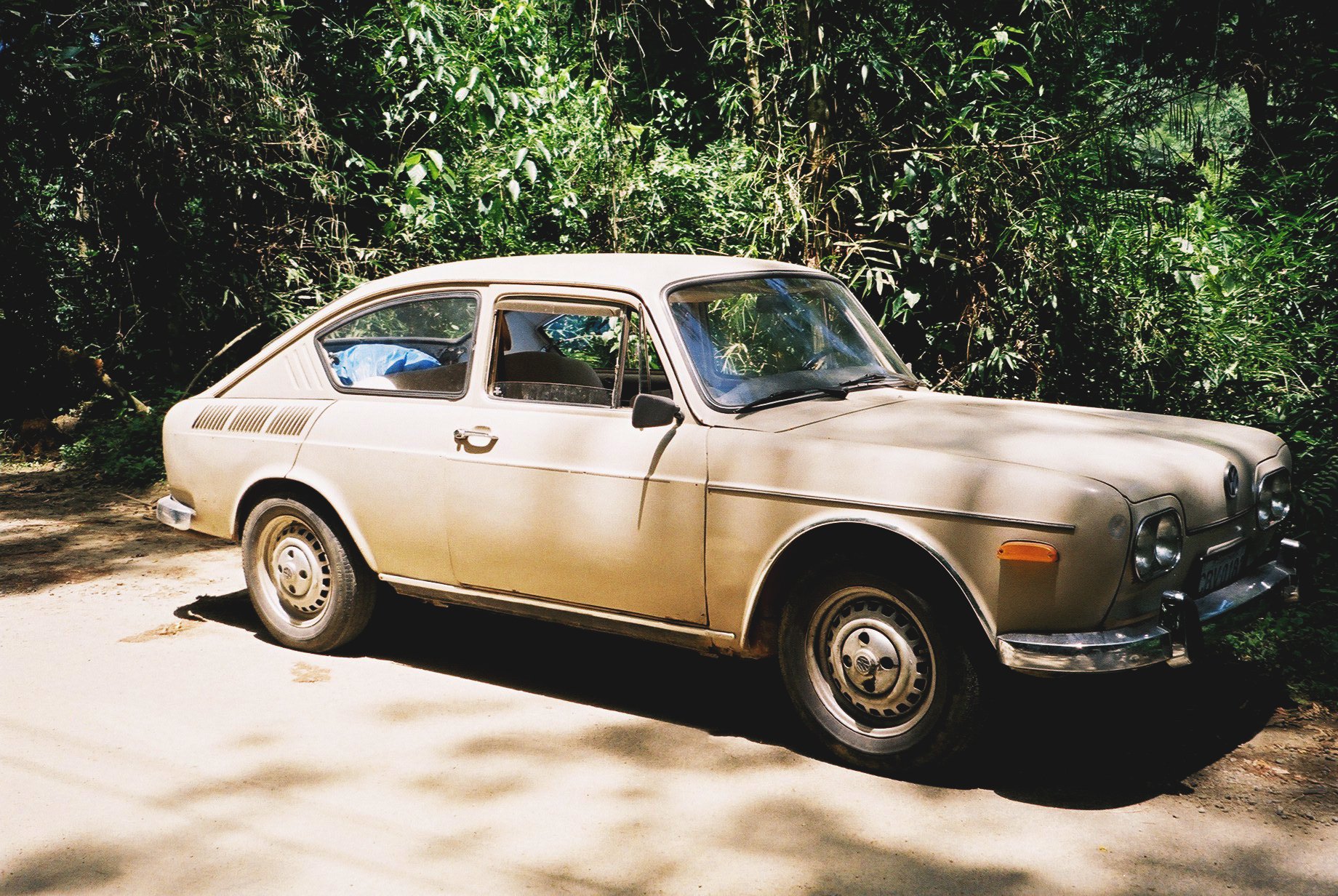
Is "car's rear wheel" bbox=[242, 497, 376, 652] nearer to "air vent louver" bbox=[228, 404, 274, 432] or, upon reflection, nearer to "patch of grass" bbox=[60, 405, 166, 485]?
"air vent louver" bbox=[228, 404, 274, 432]

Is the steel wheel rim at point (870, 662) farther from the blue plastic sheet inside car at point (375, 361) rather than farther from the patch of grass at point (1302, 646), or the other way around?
the blue plastic sheet inside car at point (375, 361)

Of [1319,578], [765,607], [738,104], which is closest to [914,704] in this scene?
[765,607]

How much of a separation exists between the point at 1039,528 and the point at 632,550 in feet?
5.06

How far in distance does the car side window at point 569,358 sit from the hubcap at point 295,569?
4.31 feet

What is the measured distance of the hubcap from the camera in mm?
5574

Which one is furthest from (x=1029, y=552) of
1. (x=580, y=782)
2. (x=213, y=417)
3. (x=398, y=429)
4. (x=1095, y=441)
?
(x=213, y=417)

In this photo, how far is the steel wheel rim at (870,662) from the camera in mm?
4078

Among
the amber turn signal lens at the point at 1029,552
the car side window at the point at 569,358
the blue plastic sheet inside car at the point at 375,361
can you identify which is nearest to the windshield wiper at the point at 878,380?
the car side window at the point at 569,358

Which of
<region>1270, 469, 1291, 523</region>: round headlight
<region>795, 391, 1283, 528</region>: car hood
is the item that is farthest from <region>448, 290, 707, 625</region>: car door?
<region>1270, 469, 1291, 523</region>: round headlight

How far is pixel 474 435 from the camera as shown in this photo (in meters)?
4.92

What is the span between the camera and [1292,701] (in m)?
4.77

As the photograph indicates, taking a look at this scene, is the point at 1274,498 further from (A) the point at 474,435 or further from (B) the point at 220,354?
(B) the point at 220,354

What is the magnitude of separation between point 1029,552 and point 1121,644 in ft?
1.30

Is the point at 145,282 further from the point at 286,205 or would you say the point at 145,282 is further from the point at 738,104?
the point at 738,104
